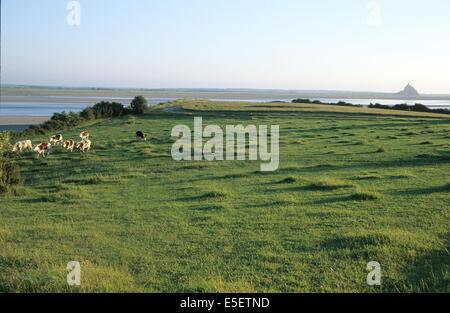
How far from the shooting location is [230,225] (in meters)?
12.2

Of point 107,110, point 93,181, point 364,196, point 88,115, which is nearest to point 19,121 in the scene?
point 88,115

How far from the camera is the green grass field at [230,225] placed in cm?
849

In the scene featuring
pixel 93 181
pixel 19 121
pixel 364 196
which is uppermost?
pixel 364 196

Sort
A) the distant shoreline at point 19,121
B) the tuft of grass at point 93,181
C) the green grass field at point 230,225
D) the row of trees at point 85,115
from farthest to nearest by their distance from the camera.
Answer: the distant shoreline at point 19,121, the row of trees at point 85,115, the tuft of grass at point 93,181, the green grass field at point 230,225

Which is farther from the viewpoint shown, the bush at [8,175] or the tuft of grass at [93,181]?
the tuft of grass at [93,181]

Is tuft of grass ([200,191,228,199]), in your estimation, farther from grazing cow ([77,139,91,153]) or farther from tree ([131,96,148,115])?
tree ([131,96,148,115])

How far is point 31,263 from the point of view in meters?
9.30

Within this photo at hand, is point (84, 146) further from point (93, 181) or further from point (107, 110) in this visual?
point (107, 110)

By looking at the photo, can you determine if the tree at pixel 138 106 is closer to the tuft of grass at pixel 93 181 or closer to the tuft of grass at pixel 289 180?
the tuft of grass at pixel 93 181

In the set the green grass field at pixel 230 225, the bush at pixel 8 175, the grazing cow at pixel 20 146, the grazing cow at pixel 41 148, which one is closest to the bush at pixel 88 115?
the grazing cow at pixel 20 146
